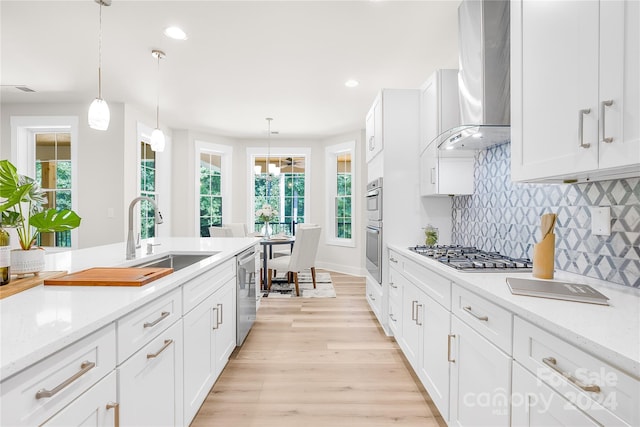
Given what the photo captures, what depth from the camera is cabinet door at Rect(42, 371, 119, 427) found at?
81cm

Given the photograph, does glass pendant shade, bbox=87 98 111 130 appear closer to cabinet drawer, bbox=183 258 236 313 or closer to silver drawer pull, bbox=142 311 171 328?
cabinet drawer, bbox=183 258 236 313

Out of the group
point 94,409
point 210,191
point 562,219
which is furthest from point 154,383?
point 210,191

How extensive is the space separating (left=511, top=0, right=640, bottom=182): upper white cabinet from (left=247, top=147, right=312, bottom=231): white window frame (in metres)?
5.23

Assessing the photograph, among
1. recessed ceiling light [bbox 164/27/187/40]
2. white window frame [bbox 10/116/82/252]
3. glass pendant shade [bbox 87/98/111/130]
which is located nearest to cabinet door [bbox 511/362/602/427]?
glass pendant shade [bbox 87/98/111/130]

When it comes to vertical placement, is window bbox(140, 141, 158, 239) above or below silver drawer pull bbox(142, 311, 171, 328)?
above

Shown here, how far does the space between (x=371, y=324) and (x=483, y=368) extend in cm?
214

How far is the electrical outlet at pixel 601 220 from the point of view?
138 centimetres

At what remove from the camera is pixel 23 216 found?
1308mm

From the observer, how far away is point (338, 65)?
131 inches

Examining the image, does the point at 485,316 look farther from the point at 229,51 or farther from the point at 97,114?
the point at 229,51

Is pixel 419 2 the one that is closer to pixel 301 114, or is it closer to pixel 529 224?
pixel 529 224

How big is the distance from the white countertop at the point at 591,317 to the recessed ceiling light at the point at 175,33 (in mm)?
2811

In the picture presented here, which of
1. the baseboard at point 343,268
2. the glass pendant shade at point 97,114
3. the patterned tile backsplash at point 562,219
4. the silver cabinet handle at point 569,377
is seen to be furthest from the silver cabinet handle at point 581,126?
Result: the baseboard at point 343,268

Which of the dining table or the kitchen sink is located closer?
the kitchen sink
